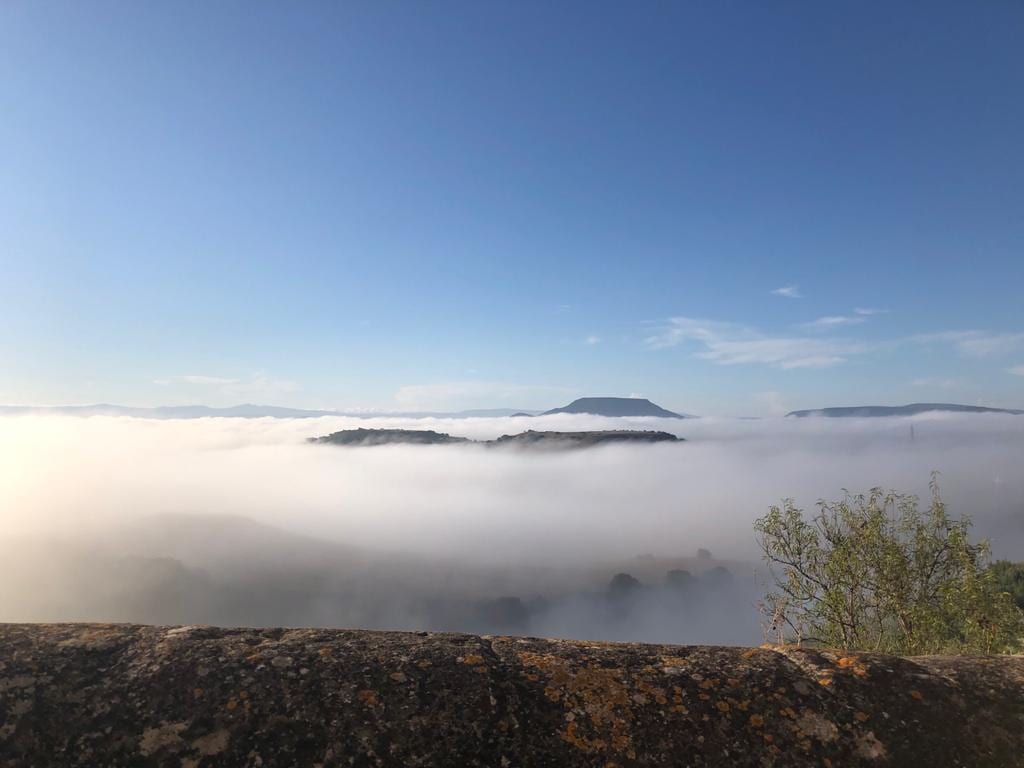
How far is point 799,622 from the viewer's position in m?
20.5

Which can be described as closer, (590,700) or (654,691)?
(590,700)

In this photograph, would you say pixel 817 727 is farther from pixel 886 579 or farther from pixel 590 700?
pixel 886 579

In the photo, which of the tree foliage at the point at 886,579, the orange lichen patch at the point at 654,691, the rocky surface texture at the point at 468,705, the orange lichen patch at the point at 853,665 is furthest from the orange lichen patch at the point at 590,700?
the tree foliage at the point at 886,579

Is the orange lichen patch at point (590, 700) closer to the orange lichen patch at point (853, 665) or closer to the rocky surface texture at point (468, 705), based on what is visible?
the rocky surface texture at point (468, 705)

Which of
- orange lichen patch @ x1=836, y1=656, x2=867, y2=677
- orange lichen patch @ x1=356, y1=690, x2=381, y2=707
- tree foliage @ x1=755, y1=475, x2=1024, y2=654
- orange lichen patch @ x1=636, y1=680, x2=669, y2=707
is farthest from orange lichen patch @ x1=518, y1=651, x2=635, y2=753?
tree foliage @ x1=755, y1=475, x2=1024, y2=654

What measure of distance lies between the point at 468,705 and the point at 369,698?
25.3 inches

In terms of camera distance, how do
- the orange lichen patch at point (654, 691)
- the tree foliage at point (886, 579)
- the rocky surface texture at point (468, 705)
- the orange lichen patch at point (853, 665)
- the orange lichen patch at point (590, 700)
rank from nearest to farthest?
the rocky surface texture at point (468, 705) → the orange lichen patch at point (590, 700) → the orange lichen patch at point (654, 691) → the orange lichen patch at point (853, 665) → the tree foliage at point (886, 579)

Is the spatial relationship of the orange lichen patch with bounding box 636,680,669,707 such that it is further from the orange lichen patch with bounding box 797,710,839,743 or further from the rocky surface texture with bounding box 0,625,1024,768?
the orange lichen patch with bounding box 797,710,839,743

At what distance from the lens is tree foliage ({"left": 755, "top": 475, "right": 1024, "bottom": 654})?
17.8 meters

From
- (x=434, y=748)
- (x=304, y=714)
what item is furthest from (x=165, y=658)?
(x=434, y=748)

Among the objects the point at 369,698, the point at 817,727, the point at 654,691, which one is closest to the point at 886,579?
the point at 817,727

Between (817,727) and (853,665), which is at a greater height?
(853,665)

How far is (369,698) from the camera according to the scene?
139 inches

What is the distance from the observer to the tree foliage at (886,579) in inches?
701
